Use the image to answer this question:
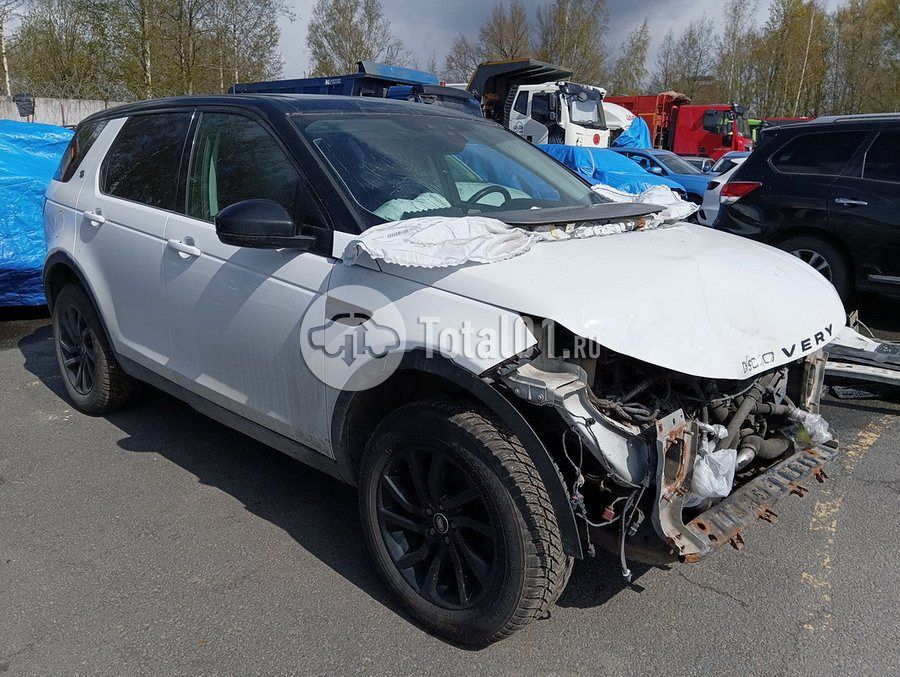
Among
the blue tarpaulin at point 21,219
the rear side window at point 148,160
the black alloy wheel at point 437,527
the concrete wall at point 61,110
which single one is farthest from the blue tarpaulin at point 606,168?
the concrete wall at point 61,110

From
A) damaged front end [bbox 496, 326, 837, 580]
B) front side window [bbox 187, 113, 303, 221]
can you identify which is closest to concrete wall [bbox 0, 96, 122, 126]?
front side window [bbox 187, 113, 303, 221]

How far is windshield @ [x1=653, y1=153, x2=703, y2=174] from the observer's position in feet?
52.0

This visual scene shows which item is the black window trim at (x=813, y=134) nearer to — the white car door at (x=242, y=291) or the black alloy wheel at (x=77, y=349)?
the white car door at (x=242, y=291)

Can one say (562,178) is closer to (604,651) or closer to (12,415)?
(604,651)

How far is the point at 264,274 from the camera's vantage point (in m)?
2.93

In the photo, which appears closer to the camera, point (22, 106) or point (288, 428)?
point (288, 428)

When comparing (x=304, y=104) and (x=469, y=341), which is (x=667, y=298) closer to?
(x=469, y=341)

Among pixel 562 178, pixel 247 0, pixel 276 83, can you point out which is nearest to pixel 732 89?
pixel 247 0

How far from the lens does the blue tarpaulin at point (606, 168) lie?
487 inches

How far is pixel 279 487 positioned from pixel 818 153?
5679 millimetres

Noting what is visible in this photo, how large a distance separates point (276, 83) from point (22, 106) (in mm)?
8280

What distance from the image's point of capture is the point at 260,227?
2.69 metres

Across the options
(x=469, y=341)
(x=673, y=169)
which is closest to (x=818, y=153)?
(x=469, y=341)

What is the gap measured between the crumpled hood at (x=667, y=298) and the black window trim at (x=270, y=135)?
46 centimetres
